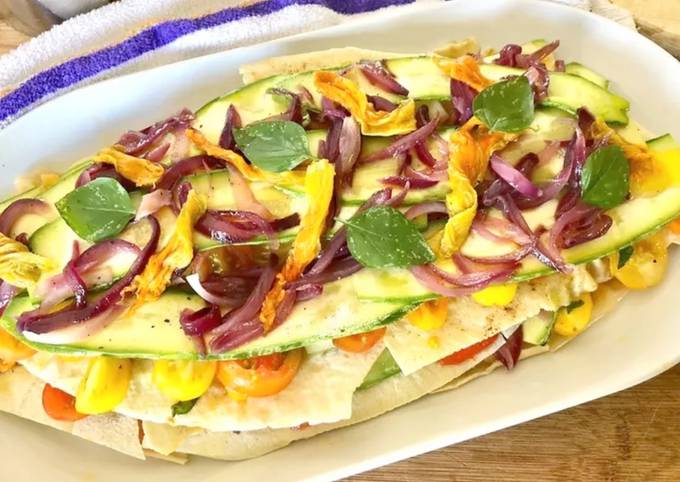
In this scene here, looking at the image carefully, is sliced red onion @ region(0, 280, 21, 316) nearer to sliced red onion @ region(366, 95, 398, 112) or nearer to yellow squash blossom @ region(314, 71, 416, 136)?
yellow squash blossom @ region(314, 71, 416, 136)

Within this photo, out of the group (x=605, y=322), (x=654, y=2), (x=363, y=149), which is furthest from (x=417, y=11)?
(x=605, y=322)

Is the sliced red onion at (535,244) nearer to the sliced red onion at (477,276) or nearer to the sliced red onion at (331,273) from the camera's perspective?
the sliced red onion at (477,276)

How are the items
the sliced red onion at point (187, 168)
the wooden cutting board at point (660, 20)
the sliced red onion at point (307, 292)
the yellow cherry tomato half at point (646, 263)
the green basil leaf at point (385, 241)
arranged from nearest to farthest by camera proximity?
the green basil leaf at point (385, 241), the sliced red onion at point (307, 292), the sliced red onion at point (187, 168), the yellow cherry tomato half at point (646, 263), the wooden cutting board at point (660, 20)

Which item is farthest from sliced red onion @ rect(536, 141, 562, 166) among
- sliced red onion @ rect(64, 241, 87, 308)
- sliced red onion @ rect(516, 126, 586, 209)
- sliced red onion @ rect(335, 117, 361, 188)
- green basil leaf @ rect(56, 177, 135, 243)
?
sliced red onion @ rect(64, 241, 87, 308)

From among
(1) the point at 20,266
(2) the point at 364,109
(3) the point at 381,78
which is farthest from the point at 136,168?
(3) the point at 381,78

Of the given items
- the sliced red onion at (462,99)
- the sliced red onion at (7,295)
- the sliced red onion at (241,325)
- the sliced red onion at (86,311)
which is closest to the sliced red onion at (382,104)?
the sliced red onion at (462,99)

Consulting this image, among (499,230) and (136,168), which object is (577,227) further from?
(136,168)

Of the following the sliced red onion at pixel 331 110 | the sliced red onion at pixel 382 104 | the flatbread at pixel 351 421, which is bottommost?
the flatbread at pixel 351 421
